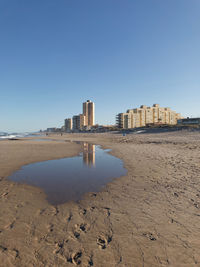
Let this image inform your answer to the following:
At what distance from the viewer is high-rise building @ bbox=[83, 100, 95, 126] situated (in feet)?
579

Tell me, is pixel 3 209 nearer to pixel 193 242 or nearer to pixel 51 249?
pixel 51 249

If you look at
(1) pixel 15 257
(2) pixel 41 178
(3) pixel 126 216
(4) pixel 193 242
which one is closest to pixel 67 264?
(1) pixel 15 257

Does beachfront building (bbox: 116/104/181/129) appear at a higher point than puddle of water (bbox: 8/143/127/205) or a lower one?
higher

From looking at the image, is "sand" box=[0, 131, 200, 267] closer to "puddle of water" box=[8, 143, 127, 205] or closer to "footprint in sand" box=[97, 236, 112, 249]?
"footprint in sand" box=[97, 236, 112, 249]

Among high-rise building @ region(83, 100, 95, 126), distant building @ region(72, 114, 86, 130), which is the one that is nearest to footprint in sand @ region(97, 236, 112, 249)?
distant building @ region(72, 114, 86, 130)

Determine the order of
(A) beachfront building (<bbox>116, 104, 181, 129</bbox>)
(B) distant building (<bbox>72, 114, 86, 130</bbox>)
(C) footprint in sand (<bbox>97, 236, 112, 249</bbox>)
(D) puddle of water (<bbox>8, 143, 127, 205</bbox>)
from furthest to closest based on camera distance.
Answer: (B) distant building (<bbox>72, 114, 86, 130</bbox>)
(A) beachfront building (<bbox>116, 104, 181, 129</bbox>)
(D) puddle of water (<bbox>8, 143, 127, 205</bbox>)
(C) footprint in sand (<bbox>97, 236, 112, 249</bbox>)

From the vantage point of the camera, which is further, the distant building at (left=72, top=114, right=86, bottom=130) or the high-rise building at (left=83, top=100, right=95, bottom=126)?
the high-rise building at (left=83, top=100, right=95, bottom=126)

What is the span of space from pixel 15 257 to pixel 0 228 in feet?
3.89

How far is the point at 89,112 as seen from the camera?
586ft

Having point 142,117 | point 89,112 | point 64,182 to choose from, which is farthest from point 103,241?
point 89,112

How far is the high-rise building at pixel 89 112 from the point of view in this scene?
176500mm

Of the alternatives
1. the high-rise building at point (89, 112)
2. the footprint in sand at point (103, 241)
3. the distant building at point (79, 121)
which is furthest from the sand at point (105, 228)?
the high-rise building at point (89, 112)

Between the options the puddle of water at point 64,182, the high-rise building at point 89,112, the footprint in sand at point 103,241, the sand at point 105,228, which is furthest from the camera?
the high-rise building at point 89,112

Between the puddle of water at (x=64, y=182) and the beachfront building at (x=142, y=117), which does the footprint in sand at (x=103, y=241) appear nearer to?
the puddle of water at (x=64, y=182)
